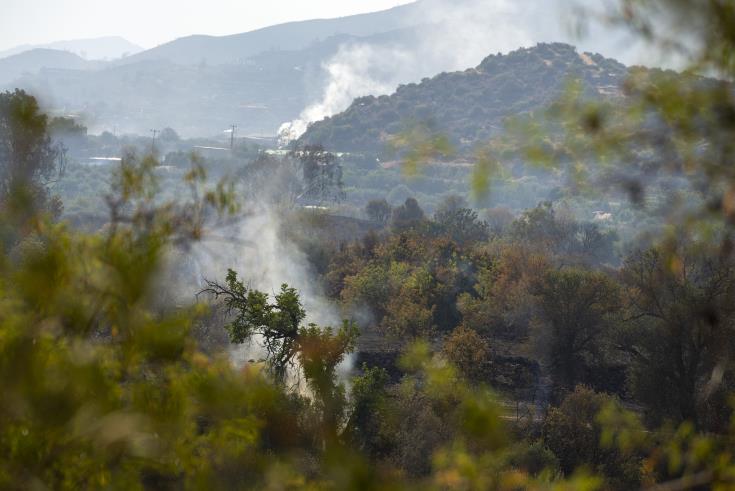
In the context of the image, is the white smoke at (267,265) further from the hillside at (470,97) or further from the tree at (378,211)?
the hillside at (470,97)

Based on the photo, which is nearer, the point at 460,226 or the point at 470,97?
the point at 460,226

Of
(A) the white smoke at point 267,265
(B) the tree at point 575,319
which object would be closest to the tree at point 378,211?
(A) the white smoke at point 267,265

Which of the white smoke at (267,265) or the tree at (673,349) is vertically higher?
the tree at (673,349)

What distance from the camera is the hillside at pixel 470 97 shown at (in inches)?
3752

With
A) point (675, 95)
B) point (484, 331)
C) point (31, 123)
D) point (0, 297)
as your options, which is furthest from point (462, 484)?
point (484, 331)

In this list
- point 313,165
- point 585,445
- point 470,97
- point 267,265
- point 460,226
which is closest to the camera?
point 585,445

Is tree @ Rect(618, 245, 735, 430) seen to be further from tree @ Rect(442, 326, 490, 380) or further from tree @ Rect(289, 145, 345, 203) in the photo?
tree @ Rect(289, 145, 345, 203)

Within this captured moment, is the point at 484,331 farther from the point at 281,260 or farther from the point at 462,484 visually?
the point at 462,484

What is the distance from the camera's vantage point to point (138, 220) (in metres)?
3.17

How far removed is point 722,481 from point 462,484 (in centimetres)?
76

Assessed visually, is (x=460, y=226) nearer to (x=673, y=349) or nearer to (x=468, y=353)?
(x=468, y=353)

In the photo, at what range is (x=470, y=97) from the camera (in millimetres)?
103688

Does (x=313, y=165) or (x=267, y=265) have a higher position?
(x=313, y=165)

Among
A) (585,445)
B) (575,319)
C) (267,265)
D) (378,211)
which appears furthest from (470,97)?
(585,445)
